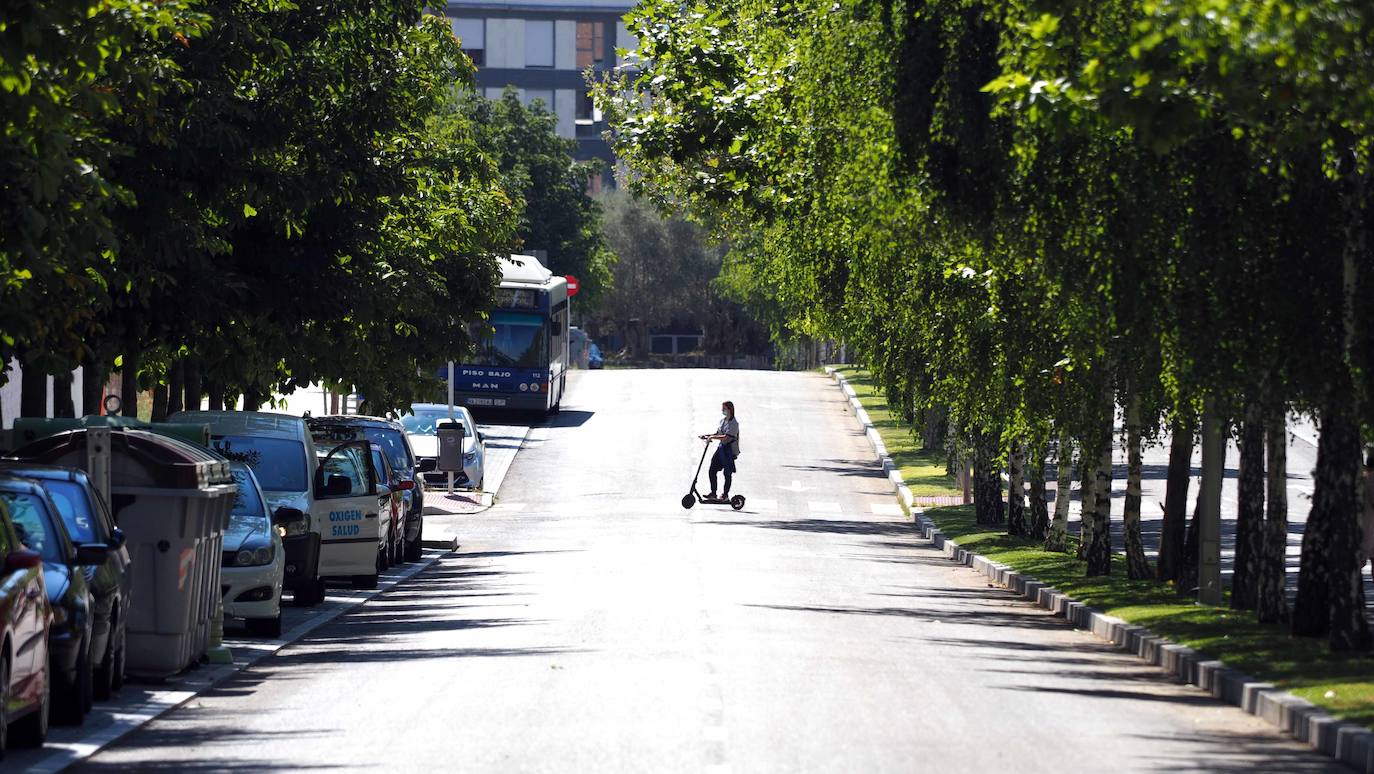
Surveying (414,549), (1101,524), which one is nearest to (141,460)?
(1101,524)

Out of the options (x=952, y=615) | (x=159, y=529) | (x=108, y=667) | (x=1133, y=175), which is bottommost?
(x=952, y=615)

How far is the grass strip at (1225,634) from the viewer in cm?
1350

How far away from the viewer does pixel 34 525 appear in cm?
1335

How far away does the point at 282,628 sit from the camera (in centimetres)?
2022

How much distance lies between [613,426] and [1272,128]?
162ft

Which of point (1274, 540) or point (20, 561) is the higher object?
point (20, 561)

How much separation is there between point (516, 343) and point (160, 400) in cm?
2092

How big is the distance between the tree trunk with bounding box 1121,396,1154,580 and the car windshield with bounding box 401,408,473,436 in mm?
24852

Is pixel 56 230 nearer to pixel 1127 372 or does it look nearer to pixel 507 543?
pixel 1127 372

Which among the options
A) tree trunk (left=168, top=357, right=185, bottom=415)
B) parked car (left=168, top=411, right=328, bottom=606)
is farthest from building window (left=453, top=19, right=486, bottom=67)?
parked car (left=168, top=411, right=328, bottom=606)

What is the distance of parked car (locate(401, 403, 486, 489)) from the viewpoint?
1785 inches

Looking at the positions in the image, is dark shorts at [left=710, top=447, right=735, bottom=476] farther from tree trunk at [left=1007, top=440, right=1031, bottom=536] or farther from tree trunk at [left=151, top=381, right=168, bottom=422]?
tree trunk at [left=151, top=381, right=168, bottom=422]

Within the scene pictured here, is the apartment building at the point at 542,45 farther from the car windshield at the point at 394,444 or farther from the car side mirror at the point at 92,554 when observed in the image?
the car side mirror at the point at 92,554

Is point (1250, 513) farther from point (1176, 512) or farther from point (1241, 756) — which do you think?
point (1241, 756)
